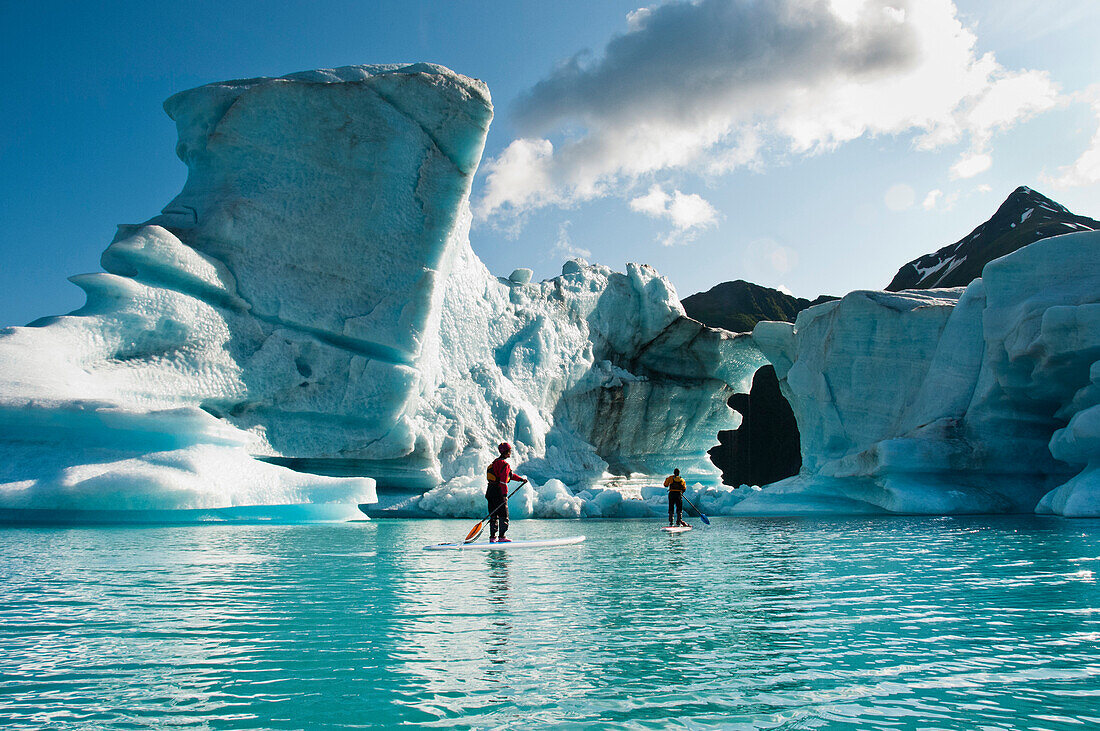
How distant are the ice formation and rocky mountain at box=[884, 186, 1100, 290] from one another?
109 ft

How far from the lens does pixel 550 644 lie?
316 centimetres

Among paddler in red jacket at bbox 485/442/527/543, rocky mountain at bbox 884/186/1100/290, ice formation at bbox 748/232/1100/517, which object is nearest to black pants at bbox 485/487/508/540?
paddler in red jacket at bbox 485/442/527/543

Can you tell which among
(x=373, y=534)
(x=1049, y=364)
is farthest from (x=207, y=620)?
(x=1049, y=364)

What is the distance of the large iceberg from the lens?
36.5 feet

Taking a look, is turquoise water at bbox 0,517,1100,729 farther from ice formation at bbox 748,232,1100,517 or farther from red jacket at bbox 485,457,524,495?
ice formation at bbox 748,232,1100,517

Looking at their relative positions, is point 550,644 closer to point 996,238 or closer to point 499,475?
point 499,475

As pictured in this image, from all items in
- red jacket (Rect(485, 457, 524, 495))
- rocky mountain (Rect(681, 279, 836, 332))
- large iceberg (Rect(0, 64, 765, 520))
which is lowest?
red jacket (Rect(485, 457, 524, 495))

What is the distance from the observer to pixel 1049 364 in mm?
14648

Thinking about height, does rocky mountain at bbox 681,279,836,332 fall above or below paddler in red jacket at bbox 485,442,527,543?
above

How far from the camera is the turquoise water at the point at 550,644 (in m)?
2.26

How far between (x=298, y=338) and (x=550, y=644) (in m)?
13.0

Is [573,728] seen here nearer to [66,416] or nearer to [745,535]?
[745,535]

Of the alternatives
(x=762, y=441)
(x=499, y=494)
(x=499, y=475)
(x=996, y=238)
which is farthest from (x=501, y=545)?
(x=996, y=238)

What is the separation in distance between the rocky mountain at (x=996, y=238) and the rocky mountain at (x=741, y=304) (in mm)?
8887
